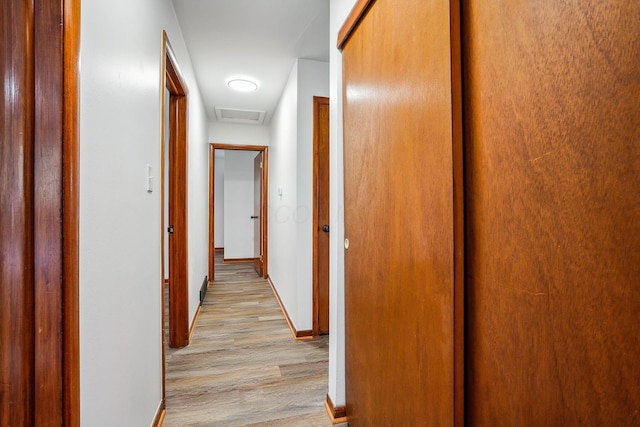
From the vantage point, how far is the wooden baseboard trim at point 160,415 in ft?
4.63

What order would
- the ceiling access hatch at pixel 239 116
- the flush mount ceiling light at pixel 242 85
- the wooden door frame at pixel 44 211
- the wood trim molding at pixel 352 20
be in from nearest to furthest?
the wooden door frame at pixel 44 211 < the wood trim molding at pixel 352 20 < the flush mount ceiling light at pixel 242 85 < the ceiling access hatch at pixel 239 116

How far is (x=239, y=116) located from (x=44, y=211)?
11.9 feet

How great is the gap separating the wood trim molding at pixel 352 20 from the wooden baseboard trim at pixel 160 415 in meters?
2.10

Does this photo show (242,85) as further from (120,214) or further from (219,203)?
(219,203)

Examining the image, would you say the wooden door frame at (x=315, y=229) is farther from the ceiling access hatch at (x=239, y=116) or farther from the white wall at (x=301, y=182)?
the ceiling access hatch at (x=239, y=116)

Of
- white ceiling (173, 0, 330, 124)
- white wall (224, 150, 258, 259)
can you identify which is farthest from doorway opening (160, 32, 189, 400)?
white wall (224, 150, 258, 259)

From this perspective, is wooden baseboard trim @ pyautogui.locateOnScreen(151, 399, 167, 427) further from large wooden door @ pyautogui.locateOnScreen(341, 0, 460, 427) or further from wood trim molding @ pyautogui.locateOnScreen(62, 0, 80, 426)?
large wooden door @ pyautogui.locateOnScreen(341, 0, 460, 427)

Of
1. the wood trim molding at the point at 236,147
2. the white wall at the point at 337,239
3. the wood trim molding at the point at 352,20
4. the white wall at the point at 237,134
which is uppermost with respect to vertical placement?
the white wall at the point at 237,134

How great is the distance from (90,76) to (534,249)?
1.22 metres

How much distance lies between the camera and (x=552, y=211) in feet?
1.75

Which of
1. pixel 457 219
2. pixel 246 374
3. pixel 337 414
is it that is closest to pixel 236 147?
pixel 246 374

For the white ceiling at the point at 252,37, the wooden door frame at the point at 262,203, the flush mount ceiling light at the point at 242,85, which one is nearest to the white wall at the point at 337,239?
the white ceiling at the point at 252,37

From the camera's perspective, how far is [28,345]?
2.19 feet

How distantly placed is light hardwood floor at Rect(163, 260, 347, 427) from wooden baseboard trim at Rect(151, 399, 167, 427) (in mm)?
26
